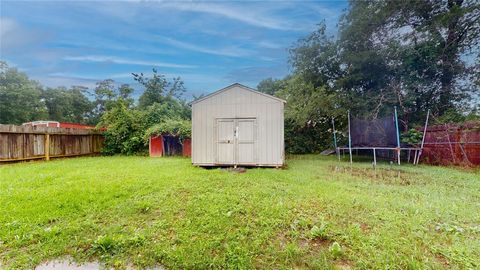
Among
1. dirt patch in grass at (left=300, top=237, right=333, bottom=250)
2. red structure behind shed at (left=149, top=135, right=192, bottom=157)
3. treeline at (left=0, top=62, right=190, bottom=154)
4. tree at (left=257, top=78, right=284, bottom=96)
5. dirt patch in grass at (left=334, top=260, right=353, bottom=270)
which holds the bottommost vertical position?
dirt patch in grass at (left=334, top=260, right=353, bottom=270)

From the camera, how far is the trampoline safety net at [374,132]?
27.8ft

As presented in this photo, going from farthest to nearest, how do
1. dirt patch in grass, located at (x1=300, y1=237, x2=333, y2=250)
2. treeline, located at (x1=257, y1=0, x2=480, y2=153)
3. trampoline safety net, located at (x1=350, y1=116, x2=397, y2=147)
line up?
trampoline safety net, located at (x1=350, y1=116, x2=397, y2=147)
treeline, located at (x1=257, y1=0, x2=480, y2=153)
dirt patch in grass, located at (x1=300, y1=237, x2=333, y2=250)

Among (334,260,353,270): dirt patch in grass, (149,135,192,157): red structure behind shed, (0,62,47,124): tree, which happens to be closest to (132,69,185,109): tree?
(149,135,192,157): red structure behind shed

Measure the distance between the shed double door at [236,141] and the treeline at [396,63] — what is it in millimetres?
4098

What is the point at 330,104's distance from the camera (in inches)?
378

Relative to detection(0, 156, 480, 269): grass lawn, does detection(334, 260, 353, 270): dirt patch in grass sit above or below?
below

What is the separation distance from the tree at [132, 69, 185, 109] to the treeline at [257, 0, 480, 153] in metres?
8.09

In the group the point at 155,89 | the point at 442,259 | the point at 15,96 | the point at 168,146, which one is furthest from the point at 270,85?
the point at 15,96

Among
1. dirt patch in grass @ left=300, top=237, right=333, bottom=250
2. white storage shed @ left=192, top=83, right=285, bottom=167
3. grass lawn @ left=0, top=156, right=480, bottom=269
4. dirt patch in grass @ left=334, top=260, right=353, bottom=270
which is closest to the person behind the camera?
dirt patch in grass @ left=334, top=260, right=353, bottom=270

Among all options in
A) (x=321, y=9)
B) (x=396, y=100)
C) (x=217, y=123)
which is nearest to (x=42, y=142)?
(x=217, y=123)

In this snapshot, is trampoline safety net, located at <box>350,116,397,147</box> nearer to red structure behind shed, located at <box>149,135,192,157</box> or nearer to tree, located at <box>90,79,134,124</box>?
red structure behind shed, located at <box>149,135,192,157</box>

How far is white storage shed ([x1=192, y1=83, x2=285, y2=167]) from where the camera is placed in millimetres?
6789

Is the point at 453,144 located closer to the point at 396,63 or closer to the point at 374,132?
the point at 374,132

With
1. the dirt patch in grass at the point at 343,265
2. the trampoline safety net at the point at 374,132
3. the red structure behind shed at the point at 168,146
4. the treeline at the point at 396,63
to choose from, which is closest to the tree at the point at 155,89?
the red structure behind shed at the point at 168,146
